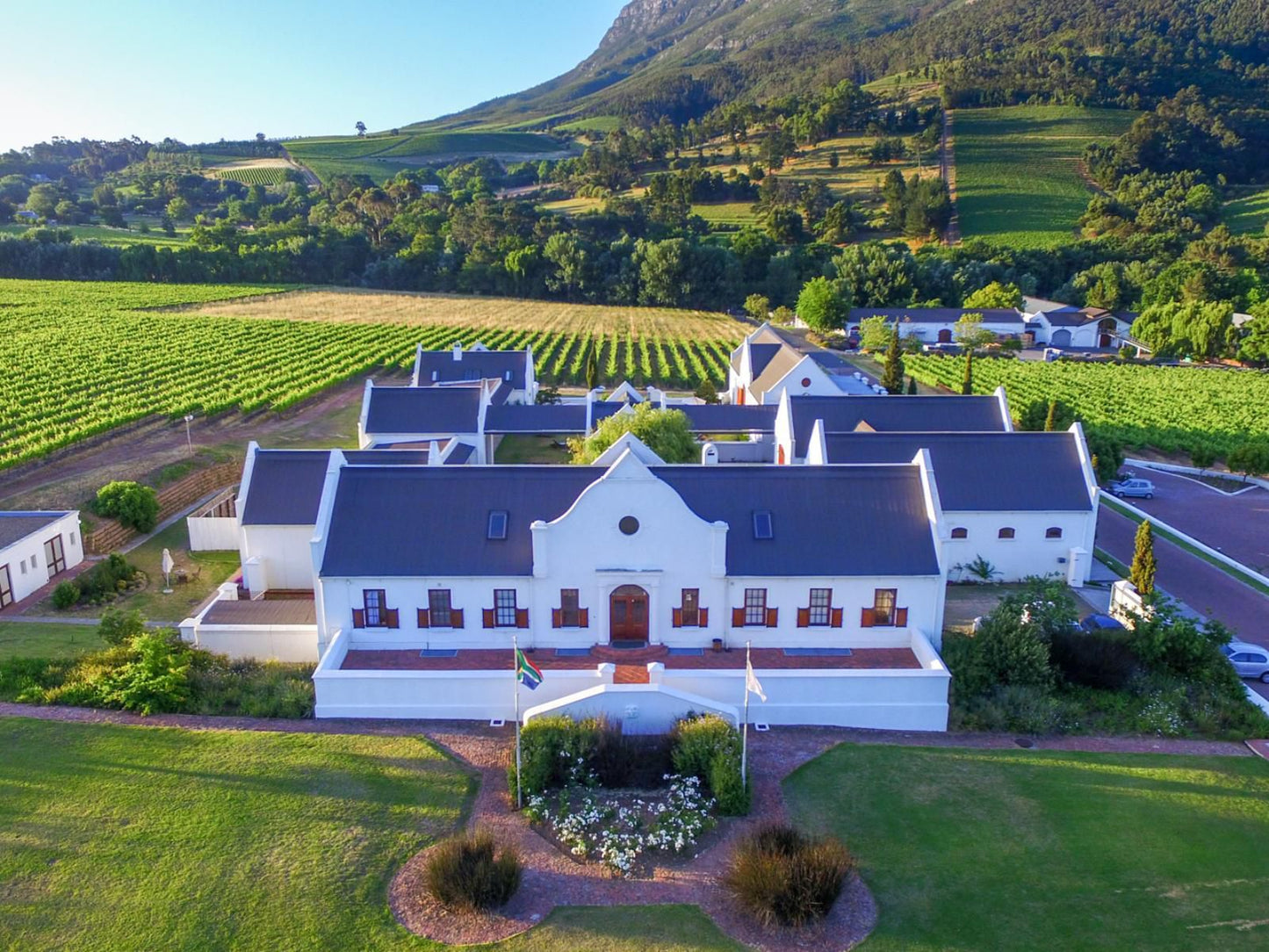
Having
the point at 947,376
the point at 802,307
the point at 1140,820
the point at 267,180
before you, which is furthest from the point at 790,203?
the point at 1140,820

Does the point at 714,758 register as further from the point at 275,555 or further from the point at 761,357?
the point at 761,357

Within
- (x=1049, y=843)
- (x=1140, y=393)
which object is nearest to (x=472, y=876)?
(x=1049, y=843)

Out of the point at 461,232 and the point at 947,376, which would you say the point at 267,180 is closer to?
the point at 461,232

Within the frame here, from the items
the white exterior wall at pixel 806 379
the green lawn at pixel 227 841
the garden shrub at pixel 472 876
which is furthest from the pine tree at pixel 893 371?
the garden shrub at pixel 472 876

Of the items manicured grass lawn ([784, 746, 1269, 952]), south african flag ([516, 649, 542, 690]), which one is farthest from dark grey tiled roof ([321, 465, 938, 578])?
manicured grass lawn ([784, 746, 1269, 952])

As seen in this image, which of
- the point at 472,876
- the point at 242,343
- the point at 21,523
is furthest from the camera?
the point at 242,343

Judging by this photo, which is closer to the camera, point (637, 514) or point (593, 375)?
point (637, 514)
